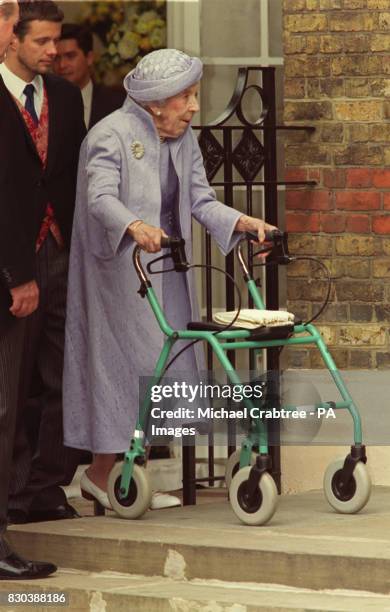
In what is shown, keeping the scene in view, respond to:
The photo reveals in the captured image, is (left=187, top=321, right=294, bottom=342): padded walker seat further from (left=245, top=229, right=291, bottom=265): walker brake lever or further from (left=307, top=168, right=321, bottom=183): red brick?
(left=307, top=168, right=321, bottom=183): red brick

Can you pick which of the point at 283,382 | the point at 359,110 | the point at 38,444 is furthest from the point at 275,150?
the point at 38,444

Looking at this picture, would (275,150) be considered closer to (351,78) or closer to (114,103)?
(351,78)

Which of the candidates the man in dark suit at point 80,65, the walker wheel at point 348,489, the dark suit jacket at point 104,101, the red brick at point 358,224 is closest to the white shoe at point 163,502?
the walker wheel at point 348,489

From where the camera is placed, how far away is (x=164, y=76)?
6.34 meters

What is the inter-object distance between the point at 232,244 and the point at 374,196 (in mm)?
1241

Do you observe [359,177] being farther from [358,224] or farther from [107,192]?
[107,192]

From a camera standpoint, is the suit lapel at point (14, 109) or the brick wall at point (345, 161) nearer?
the suit lapel at point (14, 109)

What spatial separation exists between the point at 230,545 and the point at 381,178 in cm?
225

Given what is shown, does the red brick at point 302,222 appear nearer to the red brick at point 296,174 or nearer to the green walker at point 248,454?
the red brick at point 296,174

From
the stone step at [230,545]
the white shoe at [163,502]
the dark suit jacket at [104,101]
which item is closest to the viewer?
the stone step at [230,545]

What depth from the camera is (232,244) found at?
646 centimetres

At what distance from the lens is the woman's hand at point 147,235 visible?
600 centimetres

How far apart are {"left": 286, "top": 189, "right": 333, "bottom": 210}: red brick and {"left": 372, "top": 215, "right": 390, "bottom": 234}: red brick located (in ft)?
0.67

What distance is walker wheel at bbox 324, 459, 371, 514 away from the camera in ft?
20.2
